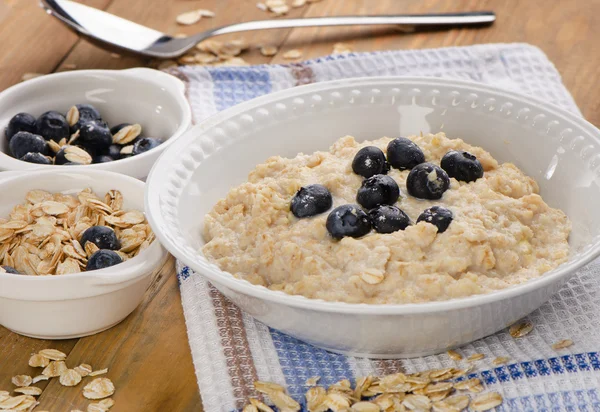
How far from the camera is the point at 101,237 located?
1.78 metres

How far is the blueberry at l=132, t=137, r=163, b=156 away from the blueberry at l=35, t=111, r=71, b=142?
21 centimetres

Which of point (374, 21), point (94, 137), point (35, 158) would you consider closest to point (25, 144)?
point (35, 158)

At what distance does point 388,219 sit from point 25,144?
1.05 metres

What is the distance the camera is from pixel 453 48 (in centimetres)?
268

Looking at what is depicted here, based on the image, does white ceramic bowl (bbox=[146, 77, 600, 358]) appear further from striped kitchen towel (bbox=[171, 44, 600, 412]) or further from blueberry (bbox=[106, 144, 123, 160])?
blueberry (bbox=[106, 144, 123, 160])

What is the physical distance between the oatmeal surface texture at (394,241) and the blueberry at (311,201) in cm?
2

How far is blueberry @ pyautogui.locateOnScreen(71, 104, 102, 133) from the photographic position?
2271 millimetres

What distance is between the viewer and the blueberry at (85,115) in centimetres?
227

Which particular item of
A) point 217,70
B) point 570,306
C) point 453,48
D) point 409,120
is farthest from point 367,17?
point 570,306

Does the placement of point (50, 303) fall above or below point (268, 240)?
below

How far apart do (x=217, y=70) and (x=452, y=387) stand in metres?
1.42

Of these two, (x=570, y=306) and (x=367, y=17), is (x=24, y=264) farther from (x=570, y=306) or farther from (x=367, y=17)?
(x=367, y=17)

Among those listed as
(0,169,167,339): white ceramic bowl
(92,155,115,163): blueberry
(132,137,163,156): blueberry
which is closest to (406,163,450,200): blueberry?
(0,169,167,339): white ceramic bowl

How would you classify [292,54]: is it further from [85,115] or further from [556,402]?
[556,402]
